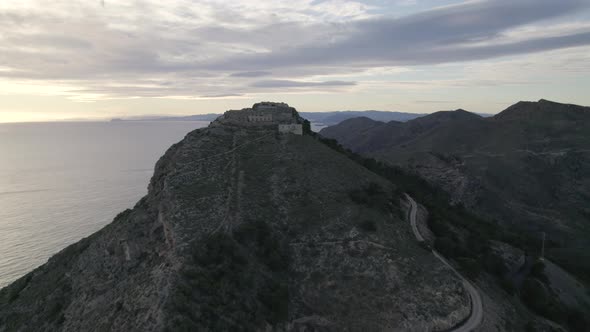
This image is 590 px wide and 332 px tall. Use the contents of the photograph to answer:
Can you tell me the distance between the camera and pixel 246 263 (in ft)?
127

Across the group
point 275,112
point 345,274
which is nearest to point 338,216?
point 345,274

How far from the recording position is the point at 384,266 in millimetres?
39125

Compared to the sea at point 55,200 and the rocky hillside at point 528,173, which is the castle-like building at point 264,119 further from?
the sea at point 55,200

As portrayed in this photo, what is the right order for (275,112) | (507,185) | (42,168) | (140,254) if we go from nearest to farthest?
(140,254) < (275,112) < (507,185) < (42,168)

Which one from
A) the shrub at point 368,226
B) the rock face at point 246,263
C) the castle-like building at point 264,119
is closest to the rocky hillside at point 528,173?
the shrub at point 368,226

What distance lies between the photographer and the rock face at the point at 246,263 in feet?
112

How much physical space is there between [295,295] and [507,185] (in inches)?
4431

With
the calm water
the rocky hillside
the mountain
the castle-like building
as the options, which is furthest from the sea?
the mountain

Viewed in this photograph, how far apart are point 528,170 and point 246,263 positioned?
128 m

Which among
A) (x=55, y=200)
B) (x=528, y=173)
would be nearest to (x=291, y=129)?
(x=55, y=200)

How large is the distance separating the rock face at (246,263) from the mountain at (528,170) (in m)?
49.3

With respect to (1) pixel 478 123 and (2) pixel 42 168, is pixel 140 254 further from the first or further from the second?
(1) pixel 478 123

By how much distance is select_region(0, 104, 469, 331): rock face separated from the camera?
112 ft

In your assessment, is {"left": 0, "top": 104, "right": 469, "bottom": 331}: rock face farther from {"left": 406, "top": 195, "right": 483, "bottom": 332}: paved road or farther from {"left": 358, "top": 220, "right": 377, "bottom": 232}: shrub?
{"left": 406, "top": 195, "right": 483, "bottom": 332}: paved road
